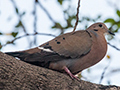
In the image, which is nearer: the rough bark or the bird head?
the rough bark

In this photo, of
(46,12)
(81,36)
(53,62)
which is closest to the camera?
(53,62)

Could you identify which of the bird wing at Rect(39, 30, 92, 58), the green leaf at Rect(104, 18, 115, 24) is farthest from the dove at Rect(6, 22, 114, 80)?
the green leaf at Rect(104, 18, 115, 24)

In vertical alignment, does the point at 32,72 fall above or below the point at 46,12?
below

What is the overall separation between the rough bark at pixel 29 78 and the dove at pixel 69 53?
179 millimetres

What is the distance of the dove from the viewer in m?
2.81

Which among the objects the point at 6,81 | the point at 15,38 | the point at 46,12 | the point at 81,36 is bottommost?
the point at 6,81

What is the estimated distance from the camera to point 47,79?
250cm

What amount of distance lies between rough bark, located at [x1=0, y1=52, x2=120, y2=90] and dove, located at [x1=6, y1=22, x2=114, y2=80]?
0.18 meters

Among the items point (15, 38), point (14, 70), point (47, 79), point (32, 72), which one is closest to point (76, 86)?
point (47, 79)

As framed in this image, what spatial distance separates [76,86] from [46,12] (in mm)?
2006

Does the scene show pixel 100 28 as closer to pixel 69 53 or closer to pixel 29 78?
pixel 69 53

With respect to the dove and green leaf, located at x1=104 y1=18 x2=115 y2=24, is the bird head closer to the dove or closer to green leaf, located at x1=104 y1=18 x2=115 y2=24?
green leaf, located at x1=104 y1=18 x2=115 y2=24

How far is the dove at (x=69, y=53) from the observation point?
2.81 meters

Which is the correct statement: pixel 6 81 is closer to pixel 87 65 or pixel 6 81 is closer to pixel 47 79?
pixel 47 79
